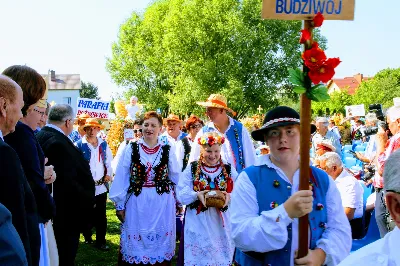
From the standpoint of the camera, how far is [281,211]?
2.44 m

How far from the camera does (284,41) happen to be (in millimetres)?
37281

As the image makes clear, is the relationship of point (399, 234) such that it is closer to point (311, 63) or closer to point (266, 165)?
point (311, 63)

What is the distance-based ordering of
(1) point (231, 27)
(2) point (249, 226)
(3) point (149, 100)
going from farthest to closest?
1. (3) point (149, 100)
2. (1) point (231, 27)
3. (2) point (249, 226)

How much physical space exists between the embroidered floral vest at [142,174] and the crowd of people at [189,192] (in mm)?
13

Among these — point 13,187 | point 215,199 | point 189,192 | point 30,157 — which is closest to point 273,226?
point 13,187

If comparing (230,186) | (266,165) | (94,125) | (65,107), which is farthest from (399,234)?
(94,125)

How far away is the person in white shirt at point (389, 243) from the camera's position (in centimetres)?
129

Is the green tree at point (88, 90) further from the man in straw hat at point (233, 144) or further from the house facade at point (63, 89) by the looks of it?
the man in straw hat at point (233, 144)

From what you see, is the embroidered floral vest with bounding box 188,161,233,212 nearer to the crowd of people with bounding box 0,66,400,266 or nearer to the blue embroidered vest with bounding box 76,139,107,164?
the crowd of people with bounding box 0,66,400,266

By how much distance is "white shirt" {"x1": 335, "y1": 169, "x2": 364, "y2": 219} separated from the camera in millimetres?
5145

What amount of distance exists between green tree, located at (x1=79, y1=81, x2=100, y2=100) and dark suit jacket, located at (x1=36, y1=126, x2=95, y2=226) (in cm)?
7417

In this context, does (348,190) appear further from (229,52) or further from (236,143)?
(229,52)

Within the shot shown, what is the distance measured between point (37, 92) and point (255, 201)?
5.47ft

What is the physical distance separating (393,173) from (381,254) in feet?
0.80
